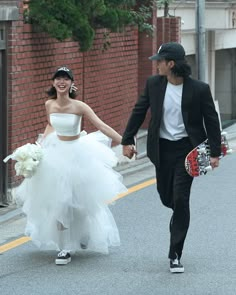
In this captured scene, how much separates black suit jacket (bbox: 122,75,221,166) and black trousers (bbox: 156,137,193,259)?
0.09 metres

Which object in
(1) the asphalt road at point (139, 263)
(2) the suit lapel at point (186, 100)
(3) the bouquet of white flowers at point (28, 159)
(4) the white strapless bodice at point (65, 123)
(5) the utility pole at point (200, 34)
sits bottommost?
(1) the asphalt road at point (139, 263)

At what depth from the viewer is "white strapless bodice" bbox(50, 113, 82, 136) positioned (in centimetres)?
932

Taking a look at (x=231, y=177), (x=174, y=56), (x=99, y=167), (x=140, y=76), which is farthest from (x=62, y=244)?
(x=140, y=76)

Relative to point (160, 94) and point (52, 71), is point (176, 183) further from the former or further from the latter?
point (52, 71)

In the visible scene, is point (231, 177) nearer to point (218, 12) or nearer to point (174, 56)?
point (174, 56)

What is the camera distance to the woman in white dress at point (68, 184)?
30.6 ft

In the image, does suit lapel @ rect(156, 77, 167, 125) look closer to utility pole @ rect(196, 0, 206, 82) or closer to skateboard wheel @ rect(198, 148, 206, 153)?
skateboard wheel @ rect(198, 148, 206, 153)

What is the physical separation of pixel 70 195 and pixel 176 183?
1.15m

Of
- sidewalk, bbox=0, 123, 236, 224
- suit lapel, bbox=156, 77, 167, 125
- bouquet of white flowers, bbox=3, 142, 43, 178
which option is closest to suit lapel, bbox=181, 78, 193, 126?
Answer: suit lapel, bbox=156, 77, 167, 125

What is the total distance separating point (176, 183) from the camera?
28.6 ft

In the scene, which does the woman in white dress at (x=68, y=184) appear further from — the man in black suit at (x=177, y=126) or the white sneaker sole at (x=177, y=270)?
the white sneaker sole at (x=177, y=270)

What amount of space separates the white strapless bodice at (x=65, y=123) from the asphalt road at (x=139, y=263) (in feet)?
4.03

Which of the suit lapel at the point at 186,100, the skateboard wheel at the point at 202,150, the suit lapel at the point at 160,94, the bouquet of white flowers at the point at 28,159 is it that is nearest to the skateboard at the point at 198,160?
the skateboard wheel at the point at 202,150

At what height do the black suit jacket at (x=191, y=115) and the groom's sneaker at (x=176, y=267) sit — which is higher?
the black suit jacket at (x=191, y=115)
